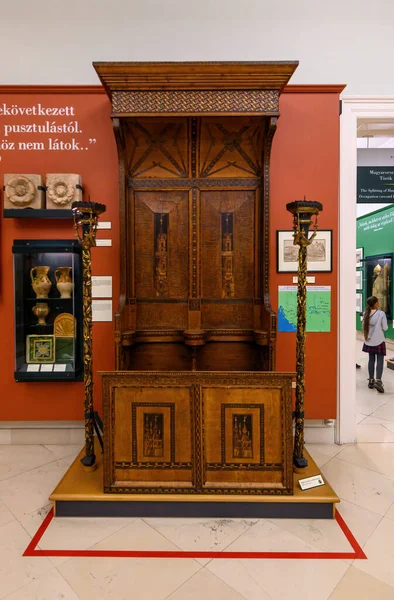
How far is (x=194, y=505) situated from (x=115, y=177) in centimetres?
278

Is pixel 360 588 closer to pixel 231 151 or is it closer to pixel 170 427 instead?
pixel 170 427

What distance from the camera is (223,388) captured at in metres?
2.29

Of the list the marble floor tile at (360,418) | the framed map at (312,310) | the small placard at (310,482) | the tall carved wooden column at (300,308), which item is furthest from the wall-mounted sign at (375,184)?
the small placard at (310,482)

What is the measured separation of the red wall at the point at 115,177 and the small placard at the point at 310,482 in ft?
3.06

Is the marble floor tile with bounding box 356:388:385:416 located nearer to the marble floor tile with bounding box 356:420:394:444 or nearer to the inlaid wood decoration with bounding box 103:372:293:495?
the marble floor tile with bounding box 356:420:394:444

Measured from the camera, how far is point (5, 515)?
2.30 metres

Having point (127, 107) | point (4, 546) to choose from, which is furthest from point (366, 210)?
point (4, 546)

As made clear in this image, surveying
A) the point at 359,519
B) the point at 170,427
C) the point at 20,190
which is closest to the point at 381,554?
the point at 359,519

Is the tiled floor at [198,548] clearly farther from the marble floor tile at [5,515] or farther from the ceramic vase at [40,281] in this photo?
the ceramic vase at [40,281]

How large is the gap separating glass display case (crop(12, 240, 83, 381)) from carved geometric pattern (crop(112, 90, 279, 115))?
53.2 inches

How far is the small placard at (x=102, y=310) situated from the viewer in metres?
3.19

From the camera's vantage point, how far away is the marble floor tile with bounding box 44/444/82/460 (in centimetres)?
311

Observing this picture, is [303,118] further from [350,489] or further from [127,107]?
[350,489]

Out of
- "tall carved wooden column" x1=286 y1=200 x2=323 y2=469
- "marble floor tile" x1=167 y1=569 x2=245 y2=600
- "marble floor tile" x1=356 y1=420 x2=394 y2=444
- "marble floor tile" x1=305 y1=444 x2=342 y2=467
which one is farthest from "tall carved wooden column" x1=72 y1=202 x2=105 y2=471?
"marble floor tile" x1=356 y1=420 x2=394 y2=444
